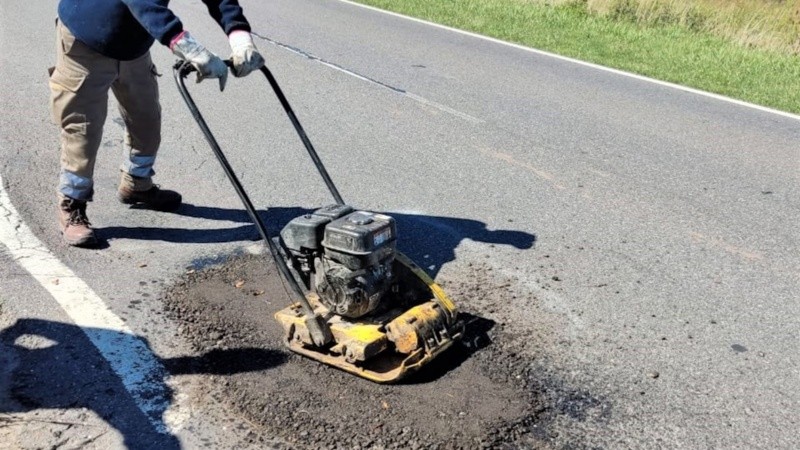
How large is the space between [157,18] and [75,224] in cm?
134

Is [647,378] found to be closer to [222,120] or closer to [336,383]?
[336,383]

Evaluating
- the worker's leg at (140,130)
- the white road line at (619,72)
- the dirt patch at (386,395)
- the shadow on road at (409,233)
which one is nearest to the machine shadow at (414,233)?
the shadow on road at (409,233)

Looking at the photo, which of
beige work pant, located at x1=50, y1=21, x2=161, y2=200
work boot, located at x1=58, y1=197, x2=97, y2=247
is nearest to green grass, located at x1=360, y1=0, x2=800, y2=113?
beige work pant, located at x1=50, y1=21, x2=161, y2=200

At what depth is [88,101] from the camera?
4.77 metres

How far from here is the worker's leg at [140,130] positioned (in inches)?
195

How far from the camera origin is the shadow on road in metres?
5.02

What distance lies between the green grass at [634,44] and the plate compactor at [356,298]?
6.04 metres

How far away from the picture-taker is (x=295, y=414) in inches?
136

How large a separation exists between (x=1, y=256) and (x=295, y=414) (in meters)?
2.07

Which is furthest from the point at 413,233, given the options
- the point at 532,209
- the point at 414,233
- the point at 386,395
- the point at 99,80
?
the point at 99,80

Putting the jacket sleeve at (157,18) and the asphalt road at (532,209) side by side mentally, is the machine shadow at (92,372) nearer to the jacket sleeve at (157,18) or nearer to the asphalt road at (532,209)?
the asphalt road at (532,209)

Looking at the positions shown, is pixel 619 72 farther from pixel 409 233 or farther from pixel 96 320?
pixel 96 320

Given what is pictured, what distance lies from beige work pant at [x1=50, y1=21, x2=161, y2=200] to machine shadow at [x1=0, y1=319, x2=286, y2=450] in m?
1.15


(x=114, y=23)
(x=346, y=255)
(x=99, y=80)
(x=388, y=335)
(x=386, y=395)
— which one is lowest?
(x=386, y=395)
